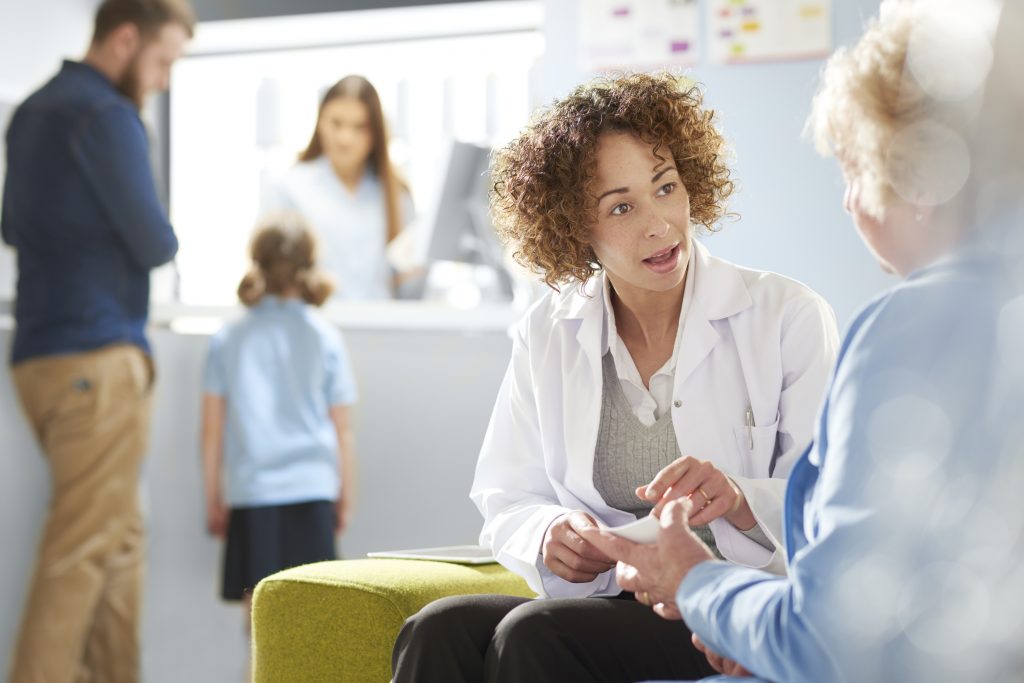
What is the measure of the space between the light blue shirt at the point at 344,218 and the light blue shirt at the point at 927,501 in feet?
9.31

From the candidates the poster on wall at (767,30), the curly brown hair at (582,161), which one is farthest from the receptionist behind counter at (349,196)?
the curly brown hair at (582,161)

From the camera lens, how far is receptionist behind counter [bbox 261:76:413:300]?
358cm

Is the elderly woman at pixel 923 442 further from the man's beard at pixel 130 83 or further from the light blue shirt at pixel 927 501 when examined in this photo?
the man's beard at pixel 130 83

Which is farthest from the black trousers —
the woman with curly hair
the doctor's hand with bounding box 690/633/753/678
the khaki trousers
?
the khaki trousers

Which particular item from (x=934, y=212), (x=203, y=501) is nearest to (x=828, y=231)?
(x=934, y=212)

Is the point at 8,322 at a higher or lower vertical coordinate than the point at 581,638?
higher

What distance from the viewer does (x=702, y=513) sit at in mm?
1367

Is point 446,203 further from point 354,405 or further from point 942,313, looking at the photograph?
point 942,313

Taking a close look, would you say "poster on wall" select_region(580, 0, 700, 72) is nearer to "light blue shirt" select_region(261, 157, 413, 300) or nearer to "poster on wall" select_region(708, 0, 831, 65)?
"poster on wall" select_region(708, 0, 831, 65)

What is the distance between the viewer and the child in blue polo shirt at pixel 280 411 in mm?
3154

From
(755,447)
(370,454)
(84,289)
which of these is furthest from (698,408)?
(370,454)

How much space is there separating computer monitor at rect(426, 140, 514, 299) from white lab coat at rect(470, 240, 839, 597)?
1.60m

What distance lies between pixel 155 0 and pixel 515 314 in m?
1.25

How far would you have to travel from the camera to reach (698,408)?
5.08 ft
